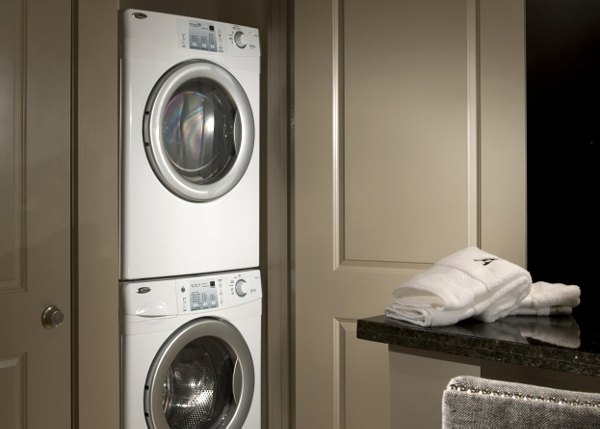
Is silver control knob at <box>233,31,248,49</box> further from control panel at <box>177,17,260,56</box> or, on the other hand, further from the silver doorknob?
the silver doorknob

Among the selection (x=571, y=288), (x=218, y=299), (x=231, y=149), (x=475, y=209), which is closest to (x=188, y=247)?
(x=218, y=299)

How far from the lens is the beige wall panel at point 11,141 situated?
2.06 m

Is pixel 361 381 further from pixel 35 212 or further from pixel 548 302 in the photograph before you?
pixel 35 212

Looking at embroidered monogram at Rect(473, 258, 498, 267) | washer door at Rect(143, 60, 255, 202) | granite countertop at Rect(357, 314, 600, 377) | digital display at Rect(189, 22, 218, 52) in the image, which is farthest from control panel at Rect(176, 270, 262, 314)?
embroidered monogram at Rect(473, 258, 498, 267)

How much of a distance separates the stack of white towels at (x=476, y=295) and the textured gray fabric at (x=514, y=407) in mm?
681

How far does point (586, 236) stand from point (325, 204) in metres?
0.96

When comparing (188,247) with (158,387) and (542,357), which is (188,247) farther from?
(542,357)

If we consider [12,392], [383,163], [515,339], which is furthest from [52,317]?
[515,339]

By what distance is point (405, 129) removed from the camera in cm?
240

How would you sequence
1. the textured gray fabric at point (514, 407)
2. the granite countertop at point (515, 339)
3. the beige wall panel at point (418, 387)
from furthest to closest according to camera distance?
the beige wall panel at point (418, 387)
the granite countertop at point (515, 339)
the textured gray fabric at point (514, 407)

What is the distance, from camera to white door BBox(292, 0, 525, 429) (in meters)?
2.24

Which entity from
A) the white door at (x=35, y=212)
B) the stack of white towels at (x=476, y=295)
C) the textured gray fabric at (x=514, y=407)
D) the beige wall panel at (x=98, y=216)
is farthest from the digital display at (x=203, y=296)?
the textured gray fabric at (x=514, y=407)

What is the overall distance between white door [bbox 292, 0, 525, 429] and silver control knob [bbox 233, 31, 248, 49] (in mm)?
210

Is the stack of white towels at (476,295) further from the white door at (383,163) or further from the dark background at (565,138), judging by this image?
the dark background at (565,138)
